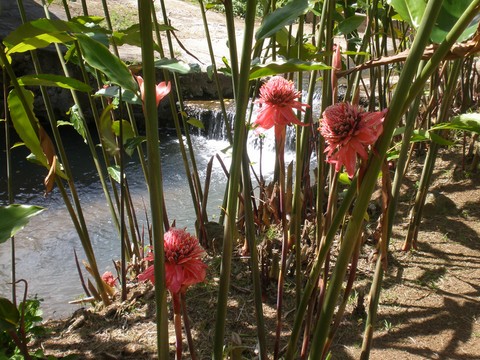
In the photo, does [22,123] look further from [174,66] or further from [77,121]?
[77,121]

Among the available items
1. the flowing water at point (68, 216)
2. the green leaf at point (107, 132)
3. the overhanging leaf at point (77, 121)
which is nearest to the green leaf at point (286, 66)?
the green leaf at point (107, 132)

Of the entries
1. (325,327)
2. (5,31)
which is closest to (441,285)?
(325,327)

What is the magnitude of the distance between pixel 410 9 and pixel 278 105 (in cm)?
28

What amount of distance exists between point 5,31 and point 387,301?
5692 mm

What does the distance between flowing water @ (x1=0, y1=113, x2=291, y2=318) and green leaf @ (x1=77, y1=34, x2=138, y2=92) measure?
1.32m

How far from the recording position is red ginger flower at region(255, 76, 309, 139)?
926 mm

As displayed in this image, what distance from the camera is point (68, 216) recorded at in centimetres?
369

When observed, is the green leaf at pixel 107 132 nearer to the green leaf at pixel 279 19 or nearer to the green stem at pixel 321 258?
the green leaf at pixel 279 19

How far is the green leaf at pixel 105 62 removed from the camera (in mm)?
741

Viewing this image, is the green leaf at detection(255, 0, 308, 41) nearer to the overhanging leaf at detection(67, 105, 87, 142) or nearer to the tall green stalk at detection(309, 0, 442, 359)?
the tall green stalk at detection(309, 0, 442, 359)

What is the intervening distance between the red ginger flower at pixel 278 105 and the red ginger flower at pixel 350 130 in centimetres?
23

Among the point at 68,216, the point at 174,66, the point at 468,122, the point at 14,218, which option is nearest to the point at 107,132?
the point at 174,66

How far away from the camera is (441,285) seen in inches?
66.1

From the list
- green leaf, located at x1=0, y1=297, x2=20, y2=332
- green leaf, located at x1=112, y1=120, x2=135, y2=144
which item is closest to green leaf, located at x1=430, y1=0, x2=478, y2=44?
green leaf, located at x1=0, y1=297, x2=20, y2=332
